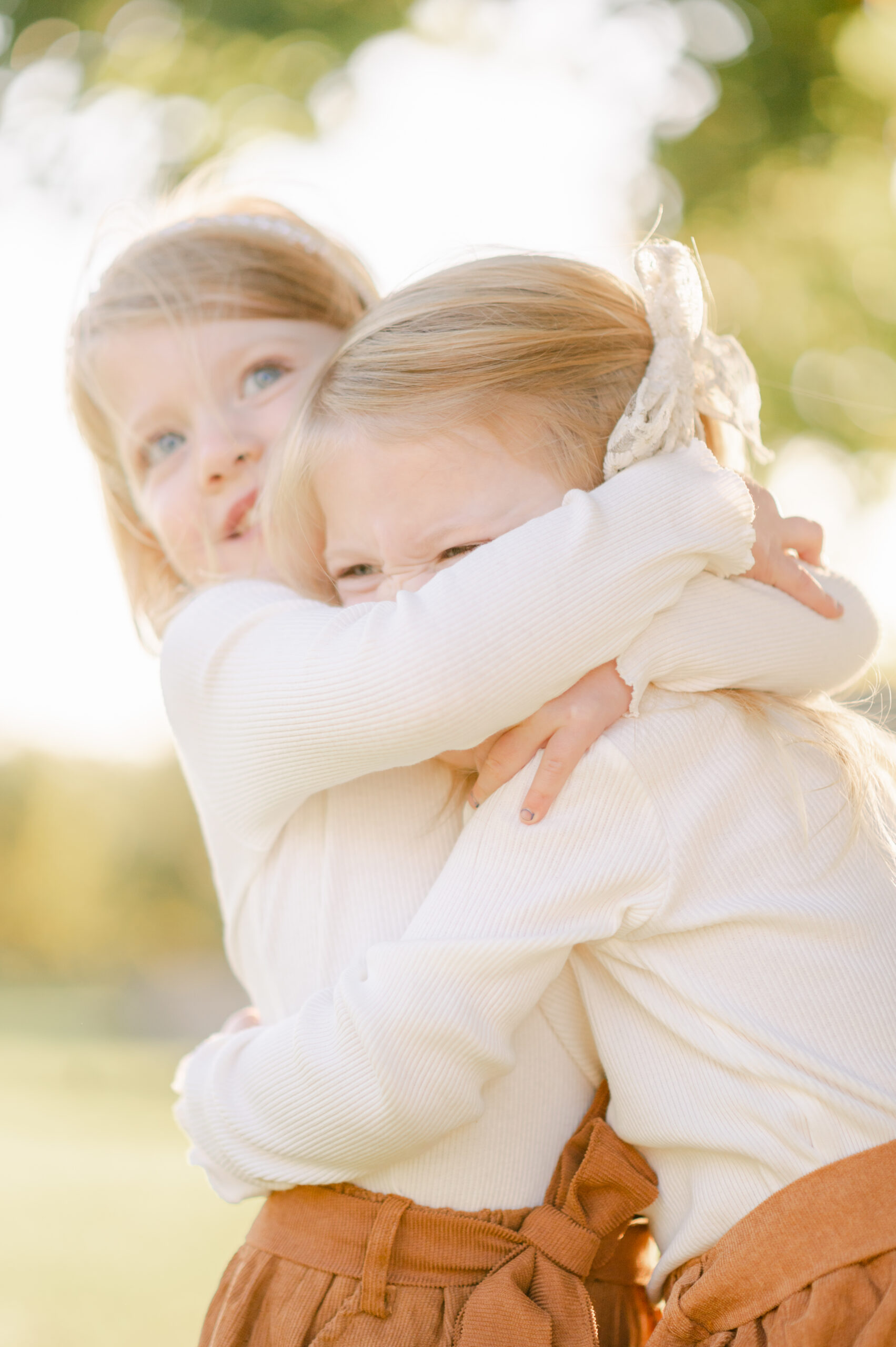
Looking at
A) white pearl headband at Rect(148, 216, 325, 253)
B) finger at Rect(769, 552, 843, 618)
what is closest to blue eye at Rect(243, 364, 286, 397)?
white pearl headband at Rect(148, 216, 325, 253)

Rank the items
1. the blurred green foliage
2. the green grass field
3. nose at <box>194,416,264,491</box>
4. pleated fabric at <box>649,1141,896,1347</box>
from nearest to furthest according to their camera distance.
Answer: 1. pleated fabric at <box>649,1141,896,1347</box>
2. nose at <box>194,416,264,491</box>
3. the green grass field
4. the blurred green foliage

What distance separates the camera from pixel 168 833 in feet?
57.2

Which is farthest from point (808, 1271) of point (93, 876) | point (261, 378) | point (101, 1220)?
point (93, 876)

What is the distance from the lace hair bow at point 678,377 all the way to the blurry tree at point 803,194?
308cm

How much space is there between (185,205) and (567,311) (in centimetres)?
135

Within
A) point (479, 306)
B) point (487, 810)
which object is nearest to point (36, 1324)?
point (487, 810)

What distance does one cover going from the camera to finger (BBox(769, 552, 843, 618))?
66.0 inches

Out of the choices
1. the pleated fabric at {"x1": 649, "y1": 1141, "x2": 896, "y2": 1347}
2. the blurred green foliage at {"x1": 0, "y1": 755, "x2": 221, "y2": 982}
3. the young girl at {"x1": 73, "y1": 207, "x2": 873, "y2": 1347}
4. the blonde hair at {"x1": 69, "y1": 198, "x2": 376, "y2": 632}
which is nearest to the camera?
the pleated fabric at {"x1": 649, "y1": 1141, "x2": 896, "y2": 1347}

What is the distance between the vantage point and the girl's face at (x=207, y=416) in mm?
2109

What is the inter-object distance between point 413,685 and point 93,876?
16658mm

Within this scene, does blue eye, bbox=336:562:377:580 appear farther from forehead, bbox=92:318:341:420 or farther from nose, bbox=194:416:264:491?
forehead, bbox=92:318:341:420

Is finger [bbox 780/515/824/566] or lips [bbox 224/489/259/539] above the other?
finger [bbox 780/515/824/566]

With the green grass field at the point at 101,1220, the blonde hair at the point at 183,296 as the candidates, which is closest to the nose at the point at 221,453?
the blonde hair at the point at 183,296

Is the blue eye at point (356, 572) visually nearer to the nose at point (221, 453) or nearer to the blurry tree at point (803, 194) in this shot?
the nose at point (221, 453)
